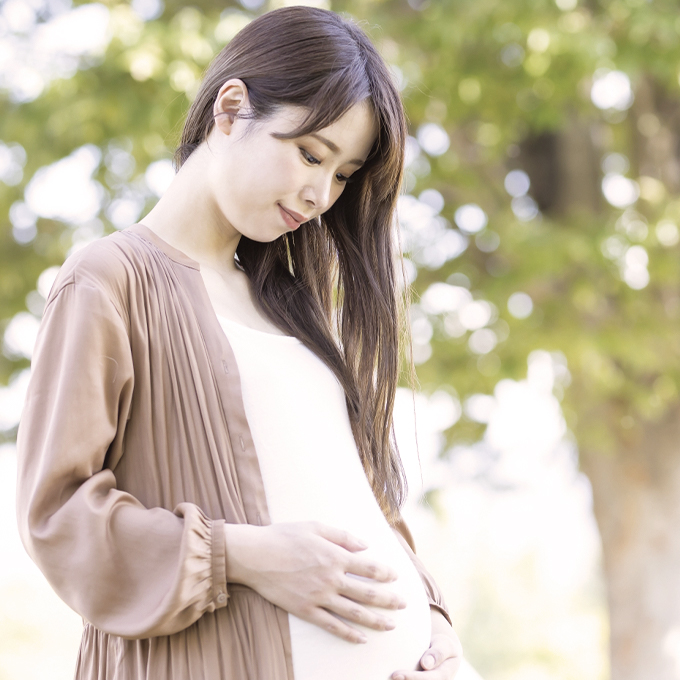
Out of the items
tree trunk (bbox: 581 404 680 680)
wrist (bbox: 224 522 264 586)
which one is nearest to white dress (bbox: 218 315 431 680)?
wrist (bbox: 224 522 264 586)

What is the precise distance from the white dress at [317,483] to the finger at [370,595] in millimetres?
26

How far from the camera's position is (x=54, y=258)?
4.94 m

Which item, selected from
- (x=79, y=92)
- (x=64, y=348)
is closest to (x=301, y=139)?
(x=64, y=348)

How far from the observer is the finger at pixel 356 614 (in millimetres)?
1269

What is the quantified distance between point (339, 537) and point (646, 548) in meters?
4.97

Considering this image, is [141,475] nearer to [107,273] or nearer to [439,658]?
[107,273]

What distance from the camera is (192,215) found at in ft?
4.94

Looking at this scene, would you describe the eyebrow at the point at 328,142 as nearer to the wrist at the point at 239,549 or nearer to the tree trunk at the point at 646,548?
the wrist at the point at 239,549

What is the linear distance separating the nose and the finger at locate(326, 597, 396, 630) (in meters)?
0.68

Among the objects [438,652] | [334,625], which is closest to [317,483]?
[334,625]

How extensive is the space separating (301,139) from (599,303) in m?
3.54

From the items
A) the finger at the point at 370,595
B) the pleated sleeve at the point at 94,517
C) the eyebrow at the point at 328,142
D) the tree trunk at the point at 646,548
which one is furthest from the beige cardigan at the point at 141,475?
the tree trunk at the point at 646,548

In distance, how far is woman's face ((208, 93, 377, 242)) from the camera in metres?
1.43

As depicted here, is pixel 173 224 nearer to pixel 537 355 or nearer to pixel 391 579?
pixel 391 579
